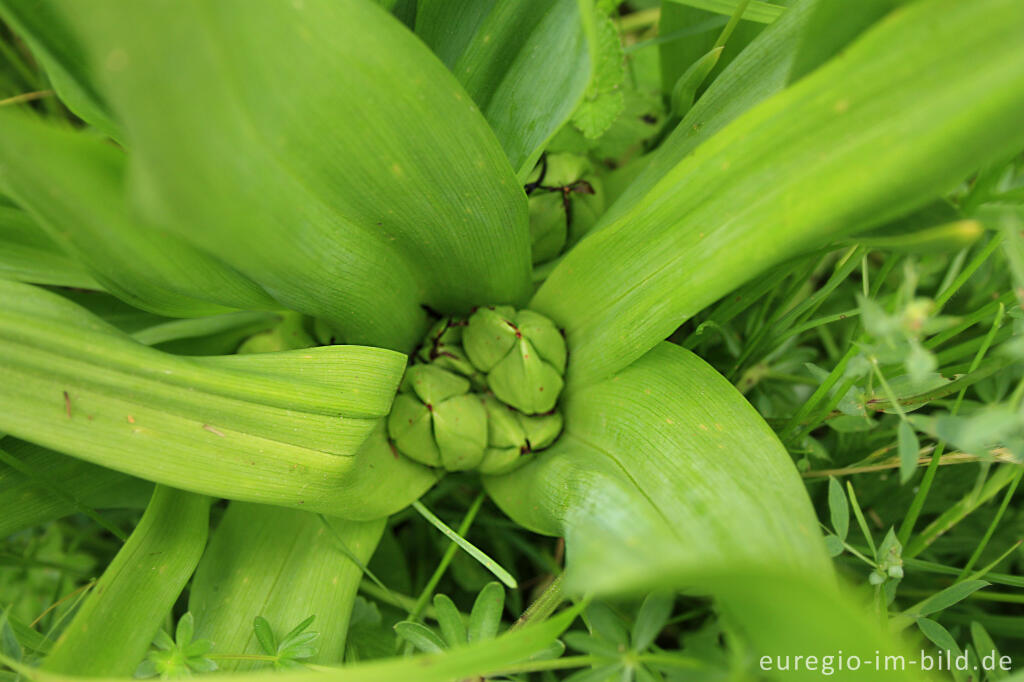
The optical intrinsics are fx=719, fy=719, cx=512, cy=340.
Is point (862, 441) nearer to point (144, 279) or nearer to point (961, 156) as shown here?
point (961, 156)

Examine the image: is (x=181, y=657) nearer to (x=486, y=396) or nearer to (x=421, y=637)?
(x=421, y=637)

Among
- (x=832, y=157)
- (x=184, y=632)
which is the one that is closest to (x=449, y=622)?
(x=184, y=632)

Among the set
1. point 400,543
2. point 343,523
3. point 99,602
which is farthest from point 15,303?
point 400,543

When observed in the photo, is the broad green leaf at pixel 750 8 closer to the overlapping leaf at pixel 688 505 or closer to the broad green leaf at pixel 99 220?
the overlapping leaf at pixel 688 505

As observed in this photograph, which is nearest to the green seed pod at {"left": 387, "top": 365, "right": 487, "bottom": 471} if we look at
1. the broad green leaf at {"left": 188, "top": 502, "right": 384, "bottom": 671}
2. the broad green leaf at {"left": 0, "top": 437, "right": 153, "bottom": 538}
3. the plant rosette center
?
the plant rosette center

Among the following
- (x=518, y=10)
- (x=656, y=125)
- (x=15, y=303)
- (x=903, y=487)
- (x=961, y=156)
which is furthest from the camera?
(x=656, y=125)
